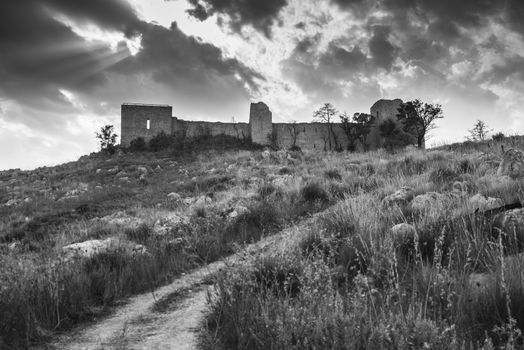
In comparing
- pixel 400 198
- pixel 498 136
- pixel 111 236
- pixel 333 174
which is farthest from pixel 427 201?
pixel 498 136

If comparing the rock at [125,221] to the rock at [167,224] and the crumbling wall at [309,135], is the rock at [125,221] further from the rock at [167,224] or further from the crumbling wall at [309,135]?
the crumbling wall at [309,135]

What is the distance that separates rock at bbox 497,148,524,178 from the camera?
22.8 feet

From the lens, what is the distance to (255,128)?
1671 inches

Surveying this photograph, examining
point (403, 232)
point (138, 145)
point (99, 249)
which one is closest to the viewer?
point (403, 232)

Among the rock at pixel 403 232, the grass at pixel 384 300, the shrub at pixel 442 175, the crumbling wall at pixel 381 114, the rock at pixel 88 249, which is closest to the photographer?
the grass at pixel 384 300

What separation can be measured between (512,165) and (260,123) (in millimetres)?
35944

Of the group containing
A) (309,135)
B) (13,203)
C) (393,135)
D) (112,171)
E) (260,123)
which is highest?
(260,123)

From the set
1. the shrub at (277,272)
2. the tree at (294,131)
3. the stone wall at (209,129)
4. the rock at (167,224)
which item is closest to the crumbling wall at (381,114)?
the tree at (294,131)

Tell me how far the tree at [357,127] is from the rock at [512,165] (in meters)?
37.0

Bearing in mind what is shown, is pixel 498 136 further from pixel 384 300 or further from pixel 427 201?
pixel 384 300

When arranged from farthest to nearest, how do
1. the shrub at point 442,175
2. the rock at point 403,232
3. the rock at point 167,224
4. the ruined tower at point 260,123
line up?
the ruined tower at point 260,123, the shrub at point 442,175, the rock at point 167,224, the rock at point 403,232

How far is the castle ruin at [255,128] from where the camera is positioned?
3934cm

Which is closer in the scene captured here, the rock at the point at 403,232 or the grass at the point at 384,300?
the grass at the point at 384,300

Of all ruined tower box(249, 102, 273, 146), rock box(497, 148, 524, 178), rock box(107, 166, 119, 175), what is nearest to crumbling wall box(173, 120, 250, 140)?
ruined tower box(249, 102, 273, 146)
